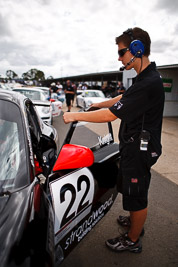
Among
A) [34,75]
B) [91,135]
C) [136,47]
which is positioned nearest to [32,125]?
[91,135]

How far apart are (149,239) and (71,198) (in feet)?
4.28

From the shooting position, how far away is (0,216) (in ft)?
2.99

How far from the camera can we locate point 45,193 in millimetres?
1236

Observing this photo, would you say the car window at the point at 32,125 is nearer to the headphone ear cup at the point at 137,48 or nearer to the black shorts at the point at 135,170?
the black shorts at the point at 135,170

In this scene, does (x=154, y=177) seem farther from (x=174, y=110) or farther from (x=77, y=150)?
(x=174, y=110)

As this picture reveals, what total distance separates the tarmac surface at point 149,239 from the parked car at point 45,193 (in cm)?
41

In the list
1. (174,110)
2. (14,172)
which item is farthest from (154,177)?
(174,110)

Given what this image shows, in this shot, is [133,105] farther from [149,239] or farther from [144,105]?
[149,239]

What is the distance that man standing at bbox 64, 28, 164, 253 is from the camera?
1.40 meters

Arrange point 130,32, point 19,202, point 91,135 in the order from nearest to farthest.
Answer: point 19,202, point 130,32, point 91,135

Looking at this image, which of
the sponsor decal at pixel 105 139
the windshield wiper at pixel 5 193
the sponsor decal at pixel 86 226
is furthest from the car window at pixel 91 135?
the windshield wiper at pixel 5 193

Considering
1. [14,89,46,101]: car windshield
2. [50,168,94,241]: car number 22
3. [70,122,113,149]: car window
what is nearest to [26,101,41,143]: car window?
[70,122,113,149]: car window

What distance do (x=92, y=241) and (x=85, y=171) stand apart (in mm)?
986

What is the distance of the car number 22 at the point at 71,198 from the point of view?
1.30 m
